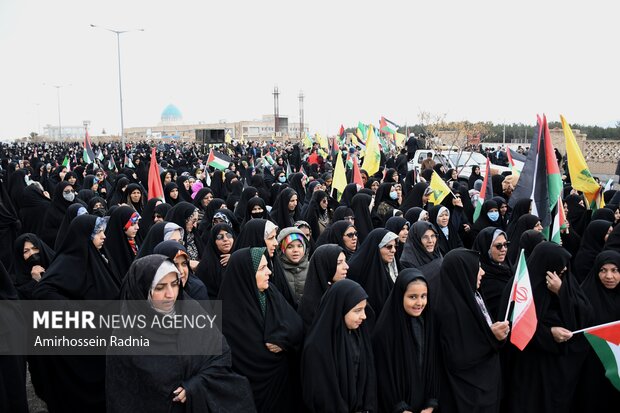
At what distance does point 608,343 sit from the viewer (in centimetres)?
326

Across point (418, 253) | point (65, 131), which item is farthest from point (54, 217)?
point (65, 131)

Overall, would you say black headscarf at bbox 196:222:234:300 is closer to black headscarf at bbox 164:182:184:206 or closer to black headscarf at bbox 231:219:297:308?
black headscarf at bbox 231:219:297:308

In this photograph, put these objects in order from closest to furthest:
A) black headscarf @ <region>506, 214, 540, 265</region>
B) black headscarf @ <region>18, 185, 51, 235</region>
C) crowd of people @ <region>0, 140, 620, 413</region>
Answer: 1. crowd of people @ <region>0, 140, 620, 413</region>
2. black headscarf @ <region>506, 214, 540, 265</region>
3. black headscarf @ <region>18, 185, 51, 235</region>

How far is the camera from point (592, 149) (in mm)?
26766

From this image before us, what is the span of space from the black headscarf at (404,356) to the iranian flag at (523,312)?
60 centimetres

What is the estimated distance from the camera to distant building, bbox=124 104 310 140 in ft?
216

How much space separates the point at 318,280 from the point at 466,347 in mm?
1011

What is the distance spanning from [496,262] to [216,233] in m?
2.36

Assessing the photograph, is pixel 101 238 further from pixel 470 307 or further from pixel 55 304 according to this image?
pixel 470 307

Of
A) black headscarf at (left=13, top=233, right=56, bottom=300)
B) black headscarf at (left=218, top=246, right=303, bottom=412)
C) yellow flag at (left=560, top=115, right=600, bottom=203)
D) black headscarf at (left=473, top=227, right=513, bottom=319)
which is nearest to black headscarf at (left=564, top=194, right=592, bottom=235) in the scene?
yellow flag at (left=560, top=115, right=600, bottom=203)

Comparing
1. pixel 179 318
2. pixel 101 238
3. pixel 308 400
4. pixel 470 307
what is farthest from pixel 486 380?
pixel 101 238

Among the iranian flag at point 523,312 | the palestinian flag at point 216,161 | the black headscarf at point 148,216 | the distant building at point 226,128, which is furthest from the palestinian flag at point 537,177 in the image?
the distant building at point 226,128

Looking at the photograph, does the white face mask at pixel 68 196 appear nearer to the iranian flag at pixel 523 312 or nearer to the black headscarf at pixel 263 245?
the black headscarf at pixel 263 245

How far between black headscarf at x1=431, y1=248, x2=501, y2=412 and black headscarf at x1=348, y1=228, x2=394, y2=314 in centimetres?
74
